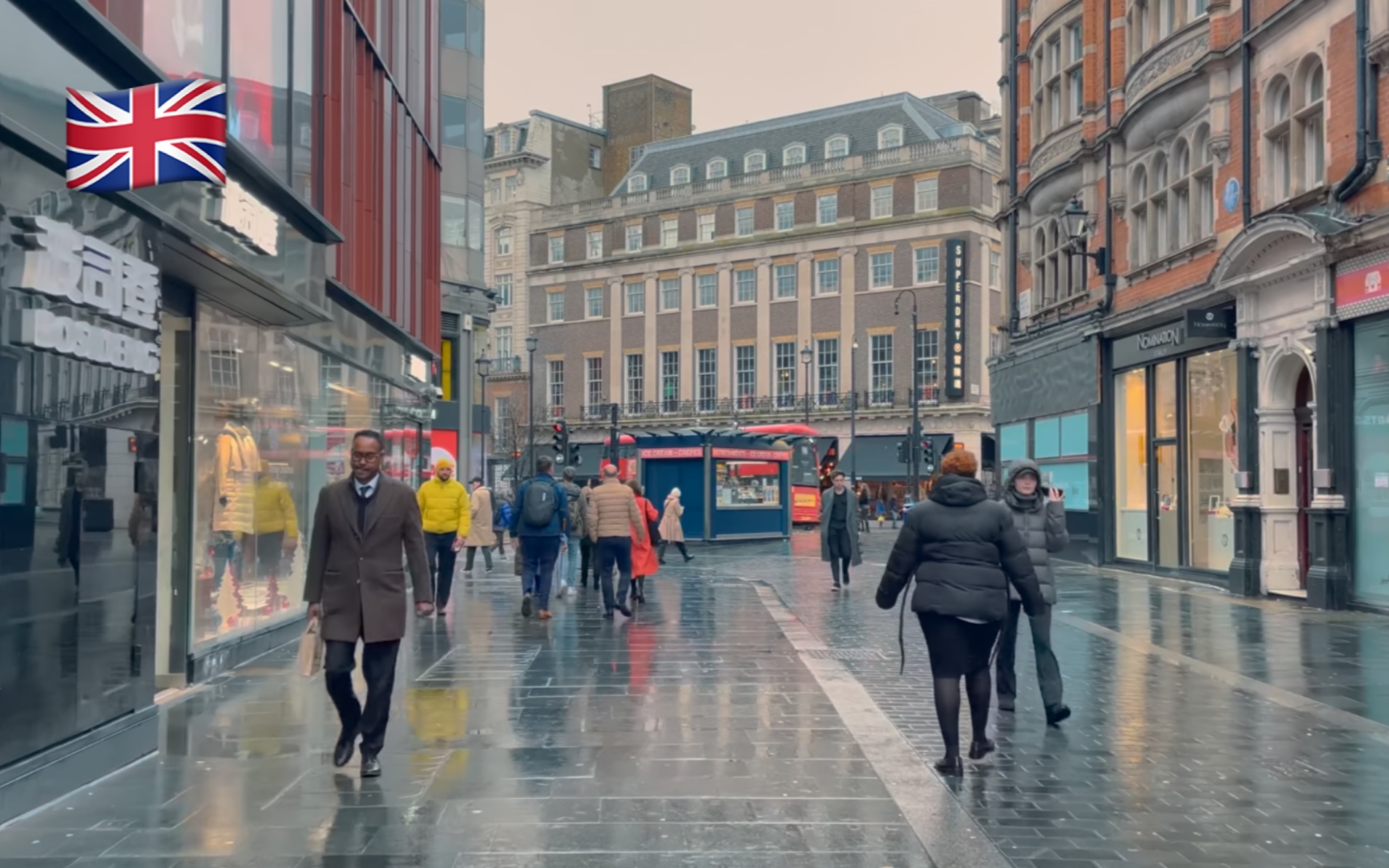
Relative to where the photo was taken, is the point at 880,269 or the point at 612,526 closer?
the point at 612,526

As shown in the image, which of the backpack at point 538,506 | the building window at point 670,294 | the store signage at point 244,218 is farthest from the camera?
the building window at point 670,294

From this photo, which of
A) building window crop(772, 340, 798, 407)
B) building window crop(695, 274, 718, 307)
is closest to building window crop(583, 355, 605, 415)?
building window crop(695, 274, 718, 307)

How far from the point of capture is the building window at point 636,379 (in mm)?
69750

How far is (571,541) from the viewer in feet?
61.4

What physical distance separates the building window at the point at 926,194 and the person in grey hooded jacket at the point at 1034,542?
52.8 meters

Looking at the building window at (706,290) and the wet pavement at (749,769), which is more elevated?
the building window at (706,290)

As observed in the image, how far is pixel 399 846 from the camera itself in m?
5.56

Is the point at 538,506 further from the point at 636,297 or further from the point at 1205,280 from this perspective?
the point at 636,297

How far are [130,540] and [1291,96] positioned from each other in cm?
1537

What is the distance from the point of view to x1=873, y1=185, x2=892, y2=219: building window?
202 feet

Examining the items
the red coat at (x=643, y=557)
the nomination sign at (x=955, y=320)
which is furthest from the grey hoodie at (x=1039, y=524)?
the nomination sign at (x=955, y=320)

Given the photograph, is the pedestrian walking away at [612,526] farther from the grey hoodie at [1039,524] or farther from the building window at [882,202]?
the building window at [882,202]

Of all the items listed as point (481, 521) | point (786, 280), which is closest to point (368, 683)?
point (481, 521)

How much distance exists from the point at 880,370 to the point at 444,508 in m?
48.6
